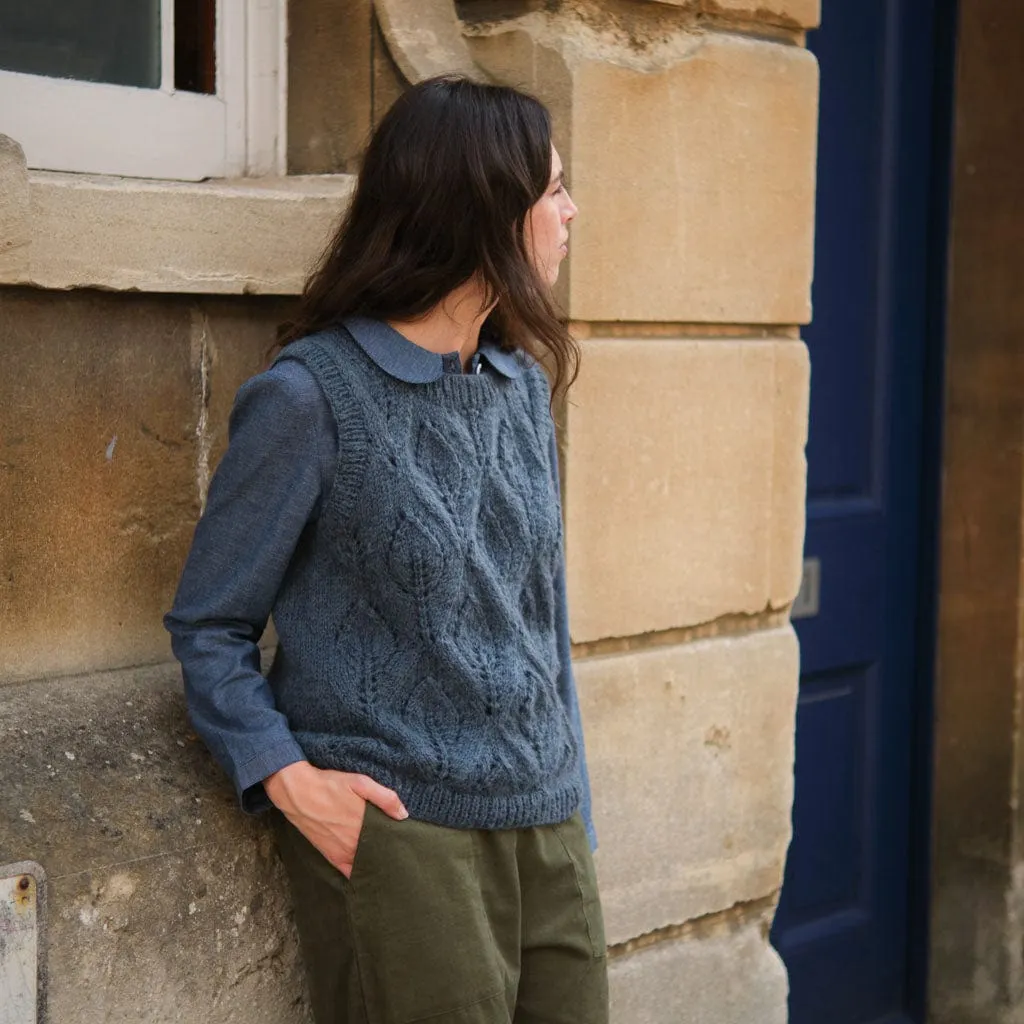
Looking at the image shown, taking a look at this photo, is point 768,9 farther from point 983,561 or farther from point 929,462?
point 983,561

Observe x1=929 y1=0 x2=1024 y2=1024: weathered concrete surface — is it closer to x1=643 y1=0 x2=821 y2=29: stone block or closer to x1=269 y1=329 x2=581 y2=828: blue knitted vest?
x1=643 y1=0 x2=821 y2=29: stone block

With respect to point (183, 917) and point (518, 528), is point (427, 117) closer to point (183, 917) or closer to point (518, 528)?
point (518, 528)

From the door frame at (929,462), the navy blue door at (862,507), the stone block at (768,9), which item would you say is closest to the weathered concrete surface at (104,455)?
the stone block at (768,9)

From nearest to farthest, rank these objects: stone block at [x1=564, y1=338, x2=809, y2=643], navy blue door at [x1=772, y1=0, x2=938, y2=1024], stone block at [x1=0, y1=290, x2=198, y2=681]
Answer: stone block at [x1=0, y1=290, x2=198, y2=681]
stone block at [x1=564, y1=338, x2=809, y2=643]
navy blue door at [x1=772, y1=0, x2=938, y2=1024]

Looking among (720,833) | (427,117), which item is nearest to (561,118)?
(427,117)

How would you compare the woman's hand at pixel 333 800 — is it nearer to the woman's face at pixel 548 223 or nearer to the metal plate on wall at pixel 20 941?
the metal plate on wall at pixel 20 941

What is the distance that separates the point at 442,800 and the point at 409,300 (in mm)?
614

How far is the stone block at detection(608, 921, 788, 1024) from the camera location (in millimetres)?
2818

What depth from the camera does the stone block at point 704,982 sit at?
2.82m

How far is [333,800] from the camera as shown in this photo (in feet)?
6.35

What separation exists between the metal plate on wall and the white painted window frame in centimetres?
103

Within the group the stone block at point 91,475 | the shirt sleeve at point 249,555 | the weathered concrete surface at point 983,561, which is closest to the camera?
the shirt sleeve at point 249,555

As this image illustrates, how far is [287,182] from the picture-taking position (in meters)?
2.54

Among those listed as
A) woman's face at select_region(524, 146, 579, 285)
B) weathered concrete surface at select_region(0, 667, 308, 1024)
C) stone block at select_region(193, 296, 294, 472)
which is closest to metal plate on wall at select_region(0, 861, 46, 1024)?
weathered concrete surface at select_region(0, 667, 308, 1024)
